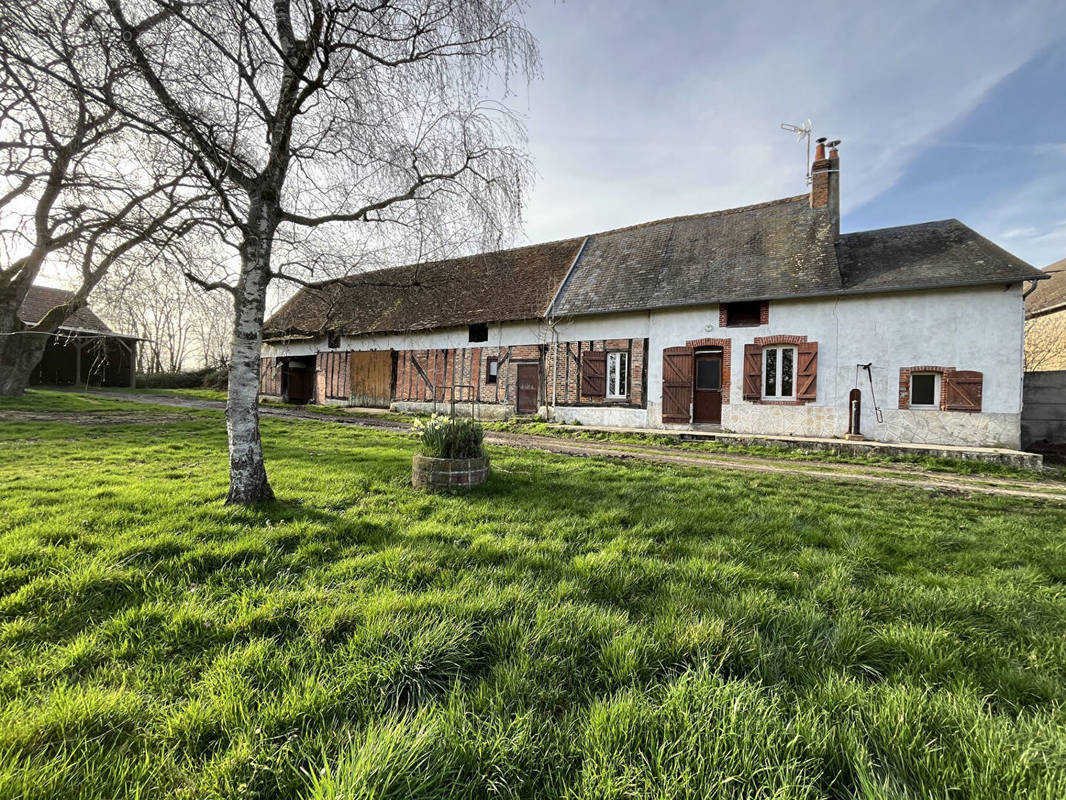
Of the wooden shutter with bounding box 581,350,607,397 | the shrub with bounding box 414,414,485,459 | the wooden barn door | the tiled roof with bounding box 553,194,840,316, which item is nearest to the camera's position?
the shrub with bounding box 414,414,485,459

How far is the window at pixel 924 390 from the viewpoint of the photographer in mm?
11352

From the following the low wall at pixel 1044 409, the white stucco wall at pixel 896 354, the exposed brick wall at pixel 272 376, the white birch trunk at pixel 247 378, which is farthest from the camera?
the exposed brick wall at pixel 272 376

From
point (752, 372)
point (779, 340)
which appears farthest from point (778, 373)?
point (779, 340)

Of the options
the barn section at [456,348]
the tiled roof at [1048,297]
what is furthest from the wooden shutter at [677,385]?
the tiled roof at [1048,297]

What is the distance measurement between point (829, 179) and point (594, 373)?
31.8ft

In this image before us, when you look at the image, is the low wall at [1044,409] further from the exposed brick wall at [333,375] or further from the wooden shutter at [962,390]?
the exposed brick wall at [333,375]

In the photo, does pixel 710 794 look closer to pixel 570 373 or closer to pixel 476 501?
pixel 476 501

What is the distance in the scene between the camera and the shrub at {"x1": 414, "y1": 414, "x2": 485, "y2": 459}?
5.46 metres

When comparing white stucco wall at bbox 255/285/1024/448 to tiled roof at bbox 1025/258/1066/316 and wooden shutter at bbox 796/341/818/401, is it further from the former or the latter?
tiled roof at bbox 1025/258/1066/316

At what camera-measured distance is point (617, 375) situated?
15180 millimetres

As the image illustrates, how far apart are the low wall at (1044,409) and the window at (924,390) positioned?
Answer: 2.72 metres

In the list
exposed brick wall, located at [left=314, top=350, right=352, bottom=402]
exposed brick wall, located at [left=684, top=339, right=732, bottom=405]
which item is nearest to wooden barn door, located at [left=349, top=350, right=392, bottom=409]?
exposed brick wall, located at [left=314, top=350, right=352, bottom=402]

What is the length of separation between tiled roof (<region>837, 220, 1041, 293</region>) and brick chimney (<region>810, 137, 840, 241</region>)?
821 mm

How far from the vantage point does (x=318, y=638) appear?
212 cm
